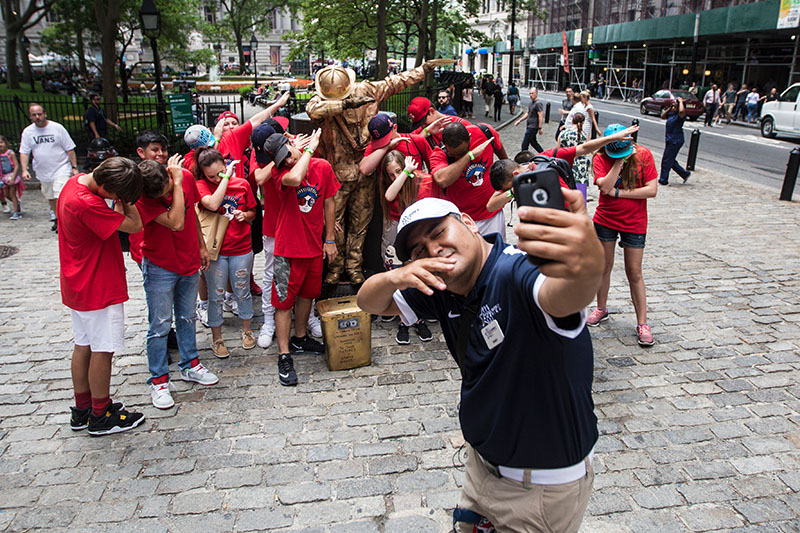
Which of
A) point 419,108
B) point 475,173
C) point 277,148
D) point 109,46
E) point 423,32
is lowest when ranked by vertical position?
point 475,173

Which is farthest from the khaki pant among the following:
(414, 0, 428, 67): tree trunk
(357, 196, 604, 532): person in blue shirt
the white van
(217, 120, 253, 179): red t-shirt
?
(414, 0, 428, 67): tree trunk

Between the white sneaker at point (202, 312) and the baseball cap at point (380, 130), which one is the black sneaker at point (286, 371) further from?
the baseball cap at point (380, 130)

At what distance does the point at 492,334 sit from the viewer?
6.54 ft

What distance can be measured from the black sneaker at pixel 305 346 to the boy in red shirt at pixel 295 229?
287 millimetres

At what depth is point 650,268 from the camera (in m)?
7.64

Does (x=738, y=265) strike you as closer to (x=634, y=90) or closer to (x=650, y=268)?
(x=650, y=268)

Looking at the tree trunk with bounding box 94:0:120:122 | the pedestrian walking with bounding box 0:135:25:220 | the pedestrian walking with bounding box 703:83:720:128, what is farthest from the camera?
the pedestrian walking with bounding box 703:83:720:128

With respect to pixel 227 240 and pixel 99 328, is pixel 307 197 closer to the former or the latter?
pixel 227 240

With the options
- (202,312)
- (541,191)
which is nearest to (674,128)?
(202,312)

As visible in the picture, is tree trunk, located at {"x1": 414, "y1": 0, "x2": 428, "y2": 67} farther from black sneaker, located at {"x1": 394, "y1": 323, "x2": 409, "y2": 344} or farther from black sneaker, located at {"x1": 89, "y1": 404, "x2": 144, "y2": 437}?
black sneaker, located at {"x1": 89, "y1": 404, "x2": 144, "y2": 437}

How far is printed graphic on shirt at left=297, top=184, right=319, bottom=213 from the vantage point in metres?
5.17

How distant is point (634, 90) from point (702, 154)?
1053 inches

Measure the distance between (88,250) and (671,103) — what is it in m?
31.3

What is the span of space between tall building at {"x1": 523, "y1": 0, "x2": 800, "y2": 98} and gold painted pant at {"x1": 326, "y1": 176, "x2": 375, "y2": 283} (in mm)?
27544
